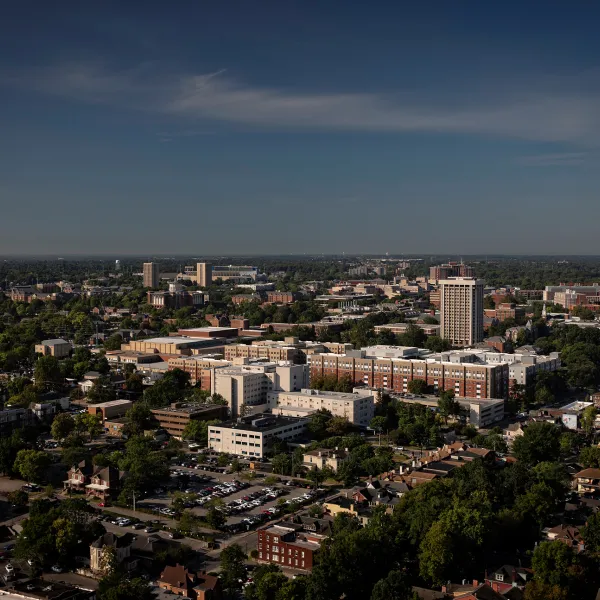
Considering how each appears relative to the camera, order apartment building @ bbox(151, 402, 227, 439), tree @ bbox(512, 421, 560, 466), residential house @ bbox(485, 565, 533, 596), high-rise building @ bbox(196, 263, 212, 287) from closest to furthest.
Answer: residential house @ bbox(485, 565, 533, 596)
tree @ bbox(512, 421, 560, 466)
apartment building @ bbox(151, 402, 227, 439)
high-rise building @ bbox(196, 263, 212, 287)

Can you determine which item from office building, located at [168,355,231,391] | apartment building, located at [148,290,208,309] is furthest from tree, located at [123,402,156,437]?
apartment building, located at [148,290,208,309]

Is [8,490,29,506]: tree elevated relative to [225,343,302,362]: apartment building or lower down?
lower down

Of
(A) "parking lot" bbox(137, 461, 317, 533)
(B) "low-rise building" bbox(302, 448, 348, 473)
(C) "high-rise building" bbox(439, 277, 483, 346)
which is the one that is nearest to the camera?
(A) "parking lot" bbox(137, 461, 317, 533)

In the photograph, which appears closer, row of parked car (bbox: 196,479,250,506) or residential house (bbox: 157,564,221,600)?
residential house (bbox: 157,564,221,600)

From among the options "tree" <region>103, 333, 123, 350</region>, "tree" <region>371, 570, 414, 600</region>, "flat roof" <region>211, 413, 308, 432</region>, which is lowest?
"tree" <region>371, 570, 414, 600</region>

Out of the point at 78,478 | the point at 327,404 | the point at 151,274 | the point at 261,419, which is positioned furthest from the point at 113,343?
the point at 151,274

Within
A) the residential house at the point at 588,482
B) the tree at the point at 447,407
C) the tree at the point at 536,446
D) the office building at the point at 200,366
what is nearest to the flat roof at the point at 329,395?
the tree at the point at 447,407

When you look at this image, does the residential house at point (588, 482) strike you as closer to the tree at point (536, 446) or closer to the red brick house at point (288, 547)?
the tree at point (536, 446)

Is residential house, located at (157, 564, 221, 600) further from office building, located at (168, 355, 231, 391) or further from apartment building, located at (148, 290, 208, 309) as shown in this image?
apartment building, located at (148, 290, 208, 309)
